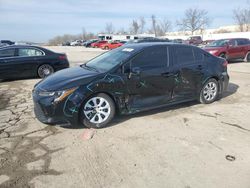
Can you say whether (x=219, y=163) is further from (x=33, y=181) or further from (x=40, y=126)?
(x=40, y=126)

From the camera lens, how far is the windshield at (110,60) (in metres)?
5.07

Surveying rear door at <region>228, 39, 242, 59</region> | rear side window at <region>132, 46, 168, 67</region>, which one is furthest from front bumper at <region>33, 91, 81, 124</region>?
rear door at <region>228, 39, 242, 59</region>

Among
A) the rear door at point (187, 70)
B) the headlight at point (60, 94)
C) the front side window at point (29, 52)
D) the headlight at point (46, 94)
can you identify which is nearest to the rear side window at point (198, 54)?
the rear door at point (187, 70)

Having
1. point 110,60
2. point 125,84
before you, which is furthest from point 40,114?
point 110,60

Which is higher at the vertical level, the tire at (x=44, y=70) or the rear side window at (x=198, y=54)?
the rear side window at (x=198, y=54)

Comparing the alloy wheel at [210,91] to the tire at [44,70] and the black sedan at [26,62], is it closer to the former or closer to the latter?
the black sedan at [26,62]

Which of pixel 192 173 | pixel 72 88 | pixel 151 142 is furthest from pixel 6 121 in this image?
pixel 192 173

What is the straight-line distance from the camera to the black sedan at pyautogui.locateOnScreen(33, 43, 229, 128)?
14.8 ft

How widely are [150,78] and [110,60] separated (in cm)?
94

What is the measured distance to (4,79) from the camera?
10211mm

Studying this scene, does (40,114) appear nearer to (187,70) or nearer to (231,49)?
(187,70)

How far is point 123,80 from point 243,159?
2.43 metres

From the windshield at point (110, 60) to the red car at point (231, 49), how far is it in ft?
35.8

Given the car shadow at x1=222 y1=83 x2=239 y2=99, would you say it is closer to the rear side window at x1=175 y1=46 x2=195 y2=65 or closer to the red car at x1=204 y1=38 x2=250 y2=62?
the rear side window at x1=175 y1=46 x2=195 y2=65
